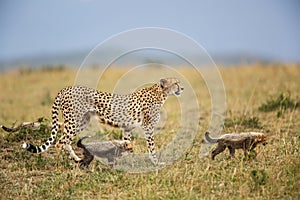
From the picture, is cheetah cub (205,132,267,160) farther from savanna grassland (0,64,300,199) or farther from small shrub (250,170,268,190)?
small shrub (250,170,268,190)

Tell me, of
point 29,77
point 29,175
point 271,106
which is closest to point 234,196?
point 29,175

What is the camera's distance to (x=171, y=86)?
7582 mm

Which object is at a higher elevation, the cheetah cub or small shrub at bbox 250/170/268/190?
the cheetah cub

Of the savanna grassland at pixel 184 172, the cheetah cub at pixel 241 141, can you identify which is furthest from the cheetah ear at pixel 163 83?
the cheetah cub at pixel 241 141

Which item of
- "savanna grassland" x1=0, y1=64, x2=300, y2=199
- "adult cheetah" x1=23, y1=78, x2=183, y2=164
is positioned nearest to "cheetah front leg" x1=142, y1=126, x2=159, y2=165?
"adult cheetah" x1=23, y1=78, x2=183, y2=164

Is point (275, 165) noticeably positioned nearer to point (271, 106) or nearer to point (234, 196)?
point (234, 196)

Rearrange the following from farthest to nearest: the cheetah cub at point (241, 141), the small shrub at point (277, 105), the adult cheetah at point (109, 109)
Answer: the small shrub at point (277, 105) < the adult cheetah at point (109, 109) < the cheetah cub at point (241, 141)

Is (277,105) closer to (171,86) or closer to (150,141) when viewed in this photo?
(171,86)

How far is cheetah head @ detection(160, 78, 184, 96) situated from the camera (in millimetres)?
7578

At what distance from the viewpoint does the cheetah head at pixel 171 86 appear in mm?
7578

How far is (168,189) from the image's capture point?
5773mm

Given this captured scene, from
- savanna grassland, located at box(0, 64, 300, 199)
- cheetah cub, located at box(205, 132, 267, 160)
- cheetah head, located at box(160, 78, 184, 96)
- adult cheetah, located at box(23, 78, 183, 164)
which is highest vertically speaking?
cheetah head, located at box(160, 78, 184, 96)

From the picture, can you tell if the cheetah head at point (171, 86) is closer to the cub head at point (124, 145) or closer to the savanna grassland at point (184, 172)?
the savanna grassland at point (184, 172)

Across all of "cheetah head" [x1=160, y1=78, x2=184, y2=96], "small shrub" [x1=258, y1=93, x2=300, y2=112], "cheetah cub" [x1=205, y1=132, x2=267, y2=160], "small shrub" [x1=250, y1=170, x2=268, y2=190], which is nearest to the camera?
"small shrub" [x1=250, y1=170, x2=268, y2=190]
